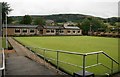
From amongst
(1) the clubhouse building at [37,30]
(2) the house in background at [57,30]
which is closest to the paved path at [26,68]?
(1) the clubhouse building at [37,30]

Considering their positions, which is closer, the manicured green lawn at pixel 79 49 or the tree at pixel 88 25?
the manicured green lawn at pixel 79 49

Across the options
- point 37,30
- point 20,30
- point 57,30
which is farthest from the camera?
point 57,30

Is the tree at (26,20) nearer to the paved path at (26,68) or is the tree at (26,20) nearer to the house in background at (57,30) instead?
the house in background at (57,30)

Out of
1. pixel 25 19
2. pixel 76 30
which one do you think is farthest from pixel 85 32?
pixel 25 19

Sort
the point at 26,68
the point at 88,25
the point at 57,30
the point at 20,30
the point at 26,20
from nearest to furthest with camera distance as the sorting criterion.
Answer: the point at 26,68 → the point at 20,30 → the point at 57,30 → the point at 88,25 → the point at 26,20

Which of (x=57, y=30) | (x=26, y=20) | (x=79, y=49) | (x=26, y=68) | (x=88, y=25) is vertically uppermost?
(x=26, y=20)

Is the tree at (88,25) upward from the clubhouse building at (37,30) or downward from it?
upward

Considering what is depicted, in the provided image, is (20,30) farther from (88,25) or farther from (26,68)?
(26,68)

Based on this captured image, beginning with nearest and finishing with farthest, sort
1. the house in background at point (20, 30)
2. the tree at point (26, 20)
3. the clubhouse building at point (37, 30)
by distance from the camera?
the house in background at point (20, 30)
the clubhouse building at point (37, 30)
the tree at point (26, 20)

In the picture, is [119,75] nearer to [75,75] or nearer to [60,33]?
[75,75]

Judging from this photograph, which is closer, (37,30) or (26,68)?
(26,68)

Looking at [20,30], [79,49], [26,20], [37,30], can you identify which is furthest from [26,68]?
[26,20]

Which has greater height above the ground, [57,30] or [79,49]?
[57,30]

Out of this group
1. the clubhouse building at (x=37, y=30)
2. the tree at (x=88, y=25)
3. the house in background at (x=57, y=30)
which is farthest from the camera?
the tree at (x=88, y=25)
